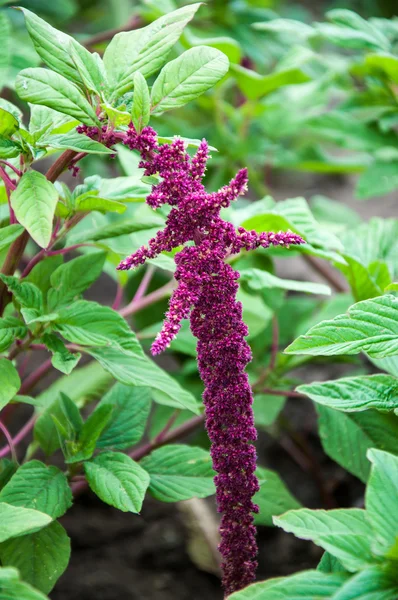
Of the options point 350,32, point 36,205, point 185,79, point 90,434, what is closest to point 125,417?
point 90,434

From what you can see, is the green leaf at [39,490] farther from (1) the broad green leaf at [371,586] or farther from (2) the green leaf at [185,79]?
(2) the green leaf at [185,79]

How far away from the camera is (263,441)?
1838 mm

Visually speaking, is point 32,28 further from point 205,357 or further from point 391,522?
point 391,522

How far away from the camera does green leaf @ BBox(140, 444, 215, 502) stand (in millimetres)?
934

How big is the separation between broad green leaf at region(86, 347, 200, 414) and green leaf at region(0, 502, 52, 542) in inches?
8.8

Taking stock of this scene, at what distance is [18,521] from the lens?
0.71 meters

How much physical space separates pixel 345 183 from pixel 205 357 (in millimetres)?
2300

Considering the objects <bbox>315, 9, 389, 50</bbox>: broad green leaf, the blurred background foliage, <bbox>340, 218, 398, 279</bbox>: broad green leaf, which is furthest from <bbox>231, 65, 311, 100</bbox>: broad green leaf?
<bbox>340, 218, 398, 279</bbox>: broad green leaf

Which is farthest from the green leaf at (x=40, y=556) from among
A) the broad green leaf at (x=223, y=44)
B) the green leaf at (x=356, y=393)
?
the broad green leaf at (x=223, y=44)

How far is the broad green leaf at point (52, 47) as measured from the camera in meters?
0.74

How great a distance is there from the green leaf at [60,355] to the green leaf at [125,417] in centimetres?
12

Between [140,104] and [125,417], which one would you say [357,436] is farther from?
[140,104]

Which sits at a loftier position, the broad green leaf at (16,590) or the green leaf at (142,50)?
the green leaf at (142,50)

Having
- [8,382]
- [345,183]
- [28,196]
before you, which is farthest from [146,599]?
[345,183]
